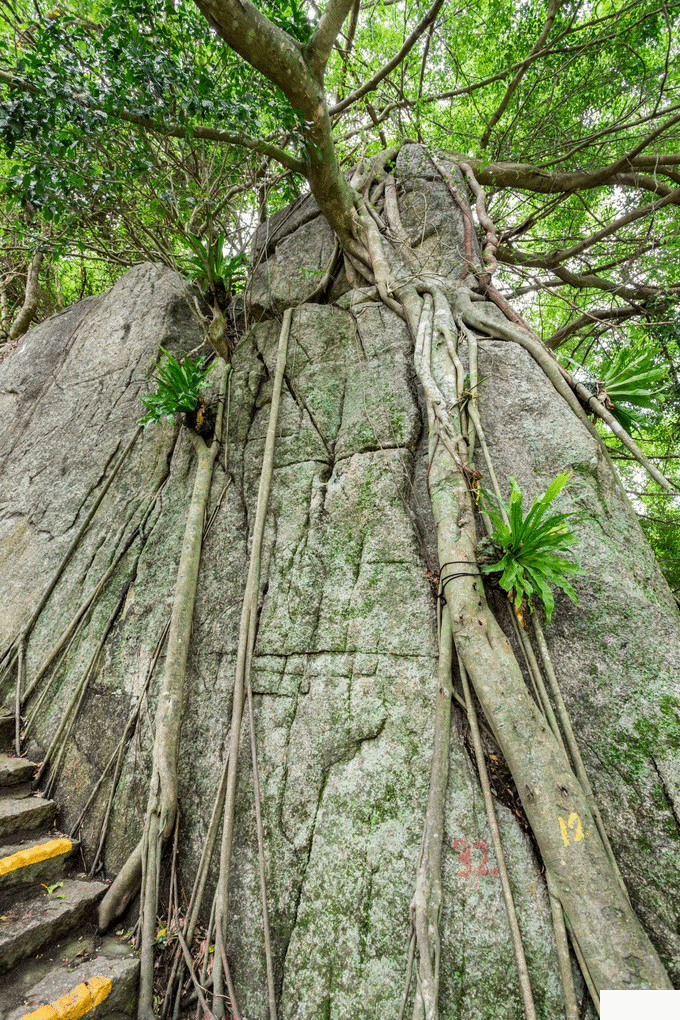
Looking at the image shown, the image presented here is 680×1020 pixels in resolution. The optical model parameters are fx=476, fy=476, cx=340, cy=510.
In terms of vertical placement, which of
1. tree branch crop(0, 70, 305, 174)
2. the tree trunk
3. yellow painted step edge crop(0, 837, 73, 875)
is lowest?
yellow painted step edge crop(0, 837, 73, 875)

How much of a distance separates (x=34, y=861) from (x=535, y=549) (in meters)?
2.59

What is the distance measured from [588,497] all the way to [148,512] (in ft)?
9.19

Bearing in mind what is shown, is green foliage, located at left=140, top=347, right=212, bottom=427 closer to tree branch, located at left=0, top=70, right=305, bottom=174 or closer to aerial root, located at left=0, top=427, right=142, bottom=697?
aerial root, located at left=0, top=427, right=142, bottom=697

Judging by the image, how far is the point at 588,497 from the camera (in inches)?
91.0

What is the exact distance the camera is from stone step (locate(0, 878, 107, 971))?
5.89ft

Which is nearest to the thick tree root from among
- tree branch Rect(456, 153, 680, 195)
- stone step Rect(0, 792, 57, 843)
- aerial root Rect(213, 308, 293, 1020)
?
aerial root Rect(213, 308, 293, 1020)

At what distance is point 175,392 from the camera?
11.0 ft

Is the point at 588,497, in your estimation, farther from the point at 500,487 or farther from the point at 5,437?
the point at 5,437

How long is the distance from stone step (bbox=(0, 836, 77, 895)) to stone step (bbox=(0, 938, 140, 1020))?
388 mm

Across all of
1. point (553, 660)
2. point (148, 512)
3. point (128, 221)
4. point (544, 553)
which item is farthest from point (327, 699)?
point (128, 221)

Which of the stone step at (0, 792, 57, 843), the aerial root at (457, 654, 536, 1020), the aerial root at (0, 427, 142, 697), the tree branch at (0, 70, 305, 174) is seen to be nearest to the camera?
the aerial root at (457, 654, 536, 1020)

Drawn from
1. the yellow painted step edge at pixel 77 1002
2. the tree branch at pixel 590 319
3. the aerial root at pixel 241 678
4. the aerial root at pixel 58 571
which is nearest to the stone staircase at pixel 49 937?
the yellow painted step edge at pixel 77 1002

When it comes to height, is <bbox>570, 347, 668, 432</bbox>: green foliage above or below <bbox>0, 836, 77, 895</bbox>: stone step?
above

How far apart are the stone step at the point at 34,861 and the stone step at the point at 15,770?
37cm
